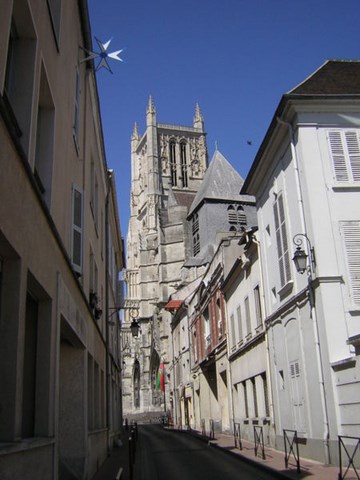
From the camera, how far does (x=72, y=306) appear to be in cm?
942

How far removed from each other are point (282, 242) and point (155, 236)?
69.1m

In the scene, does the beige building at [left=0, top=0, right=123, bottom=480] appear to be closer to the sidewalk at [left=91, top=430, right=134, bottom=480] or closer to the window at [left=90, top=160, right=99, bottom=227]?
the sidewalk at [left=91, top=430, right=134, bottom=480]

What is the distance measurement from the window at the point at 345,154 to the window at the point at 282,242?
83.6 inches

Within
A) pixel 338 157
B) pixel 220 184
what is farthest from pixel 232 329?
pixel 220 184

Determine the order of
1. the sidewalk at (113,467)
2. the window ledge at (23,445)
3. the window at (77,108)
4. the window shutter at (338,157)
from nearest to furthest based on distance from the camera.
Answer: the window ledge at (23,445), the window at (77,108), the sidewalk at (113,467), the window shutter at (338,157)

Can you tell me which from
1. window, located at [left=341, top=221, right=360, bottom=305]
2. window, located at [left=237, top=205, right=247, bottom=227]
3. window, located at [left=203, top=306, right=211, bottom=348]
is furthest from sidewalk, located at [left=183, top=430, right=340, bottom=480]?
window, located at [left=237, top=205, right=247, bottom=227]

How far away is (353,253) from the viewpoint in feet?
40.4

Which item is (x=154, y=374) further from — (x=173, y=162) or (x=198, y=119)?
(x=198, y=119)

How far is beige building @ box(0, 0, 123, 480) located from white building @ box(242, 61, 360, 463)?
5311mm

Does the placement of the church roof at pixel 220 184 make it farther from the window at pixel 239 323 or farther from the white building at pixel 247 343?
the window at pixel 239 323

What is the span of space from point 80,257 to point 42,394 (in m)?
4.25

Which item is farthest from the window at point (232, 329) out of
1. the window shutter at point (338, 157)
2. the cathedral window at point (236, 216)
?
the cathedral window at point (236, 216)

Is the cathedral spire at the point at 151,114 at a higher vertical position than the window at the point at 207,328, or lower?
higher

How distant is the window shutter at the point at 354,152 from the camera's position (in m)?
13.3
